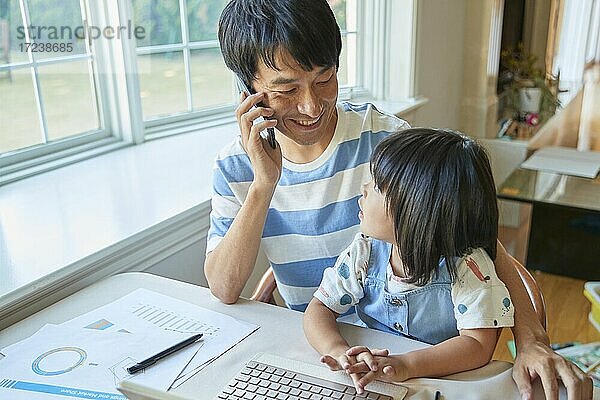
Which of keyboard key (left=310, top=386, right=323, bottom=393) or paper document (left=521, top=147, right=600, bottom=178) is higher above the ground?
keyboard key (left=310, top=386, right=323, bottom=393)

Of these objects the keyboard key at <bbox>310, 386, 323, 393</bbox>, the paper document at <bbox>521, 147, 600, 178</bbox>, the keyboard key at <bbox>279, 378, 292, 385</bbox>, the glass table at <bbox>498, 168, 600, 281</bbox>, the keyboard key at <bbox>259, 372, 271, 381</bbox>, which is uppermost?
the keyboard key at <bbox>310, 386, 323, 393</bbox>

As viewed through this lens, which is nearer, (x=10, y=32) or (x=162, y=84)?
(x=10, y=32)

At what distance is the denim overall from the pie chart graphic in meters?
0.51

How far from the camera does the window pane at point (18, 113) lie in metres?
1.73

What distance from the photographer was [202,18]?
2195 mm

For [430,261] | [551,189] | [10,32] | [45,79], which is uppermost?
[10,32]

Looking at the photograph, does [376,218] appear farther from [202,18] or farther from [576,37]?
[576,37]

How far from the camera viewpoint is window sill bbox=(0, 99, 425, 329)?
132cm

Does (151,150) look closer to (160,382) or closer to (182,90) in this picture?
(182,90)

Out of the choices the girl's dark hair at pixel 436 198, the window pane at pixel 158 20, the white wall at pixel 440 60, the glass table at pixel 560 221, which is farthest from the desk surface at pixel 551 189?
the girl's dark hair at pixel 436 198

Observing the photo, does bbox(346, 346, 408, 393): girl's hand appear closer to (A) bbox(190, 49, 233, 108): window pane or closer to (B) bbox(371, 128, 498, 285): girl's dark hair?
(B) bbox(371, 128, 498, 285): girl's dark hair

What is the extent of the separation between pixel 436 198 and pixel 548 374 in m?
0.31

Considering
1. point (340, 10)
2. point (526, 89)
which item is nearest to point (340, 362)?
point (340, 10)

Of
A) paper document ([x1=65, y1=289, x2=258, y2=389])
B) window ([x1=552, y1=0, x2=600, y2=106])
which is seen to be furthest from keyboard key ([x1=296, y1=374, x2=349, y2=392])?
window ([x1=552, y1=0, x2=600, y2=106])
